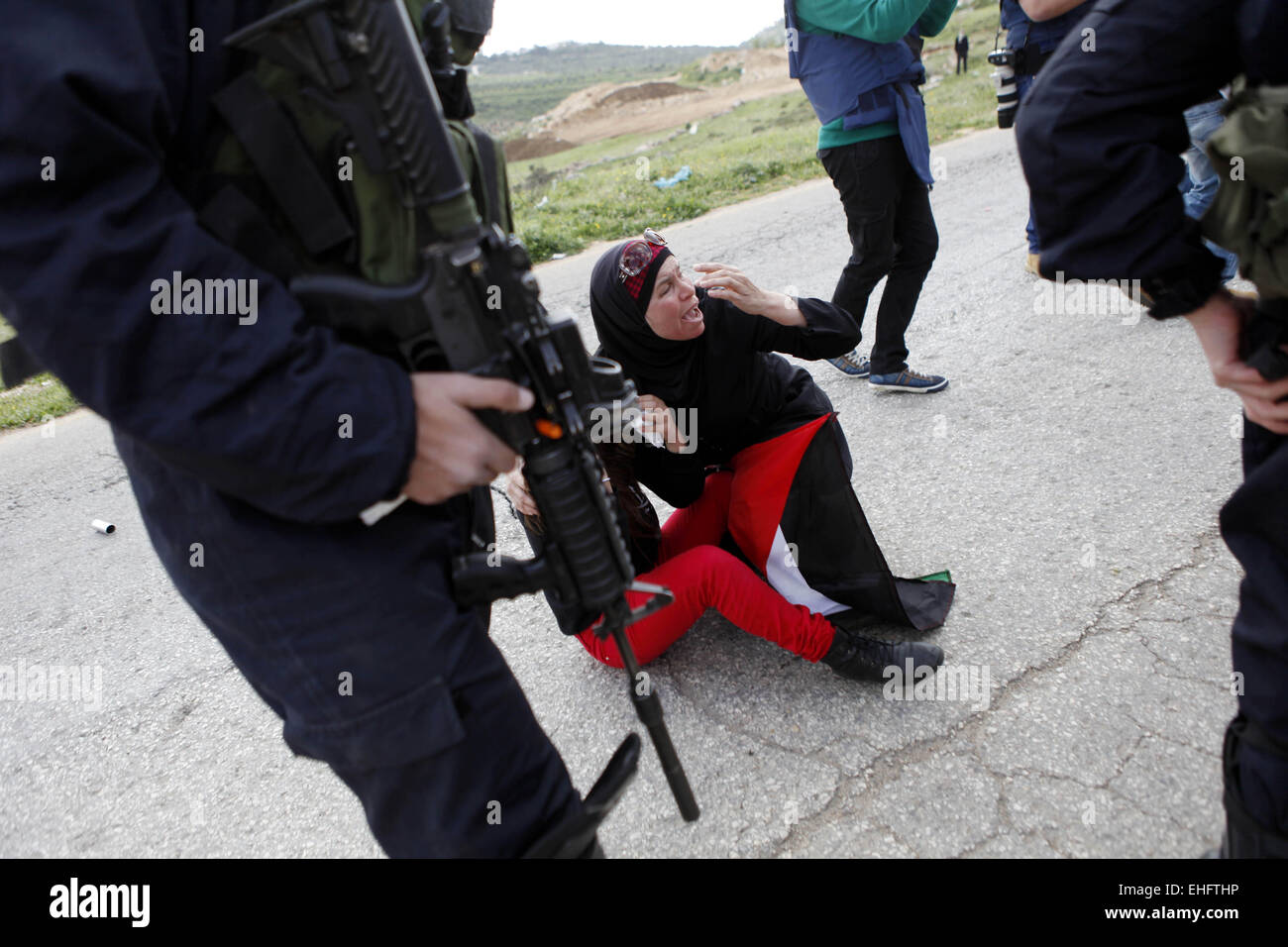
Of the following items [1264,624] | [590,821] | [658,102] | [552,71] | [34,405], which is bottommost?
[34,405]

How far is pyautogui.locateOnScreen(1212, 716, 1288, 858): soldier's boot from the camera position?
1249mm

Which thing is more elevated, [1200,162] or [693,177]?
[1200,162]

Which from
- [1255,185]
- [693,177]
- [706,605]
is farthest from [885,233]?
[693,177]

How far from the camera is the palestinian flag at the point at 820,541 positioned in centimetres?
243

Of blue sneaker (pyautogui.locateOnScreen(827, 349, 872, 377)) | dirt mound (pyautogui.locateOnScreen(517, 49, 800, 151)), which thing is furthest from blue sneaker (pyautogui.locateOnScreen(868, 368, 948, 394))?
dirt mound (pyautogui.locateOnScreen(517, 49, 800, 151))

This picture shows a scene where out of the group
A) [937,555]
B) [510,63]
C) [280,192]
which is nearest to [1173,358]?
[937,555]

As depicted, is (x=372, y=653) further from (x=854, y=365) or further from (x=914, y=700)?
(x=854, y=365)

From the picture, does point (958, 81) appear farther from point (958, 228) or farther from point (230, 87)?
point (230, 87)

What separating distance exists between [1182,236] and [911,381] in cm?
269

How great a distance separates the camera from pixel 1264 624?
4.00 ft

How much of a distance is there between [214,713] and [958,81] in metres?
19.9

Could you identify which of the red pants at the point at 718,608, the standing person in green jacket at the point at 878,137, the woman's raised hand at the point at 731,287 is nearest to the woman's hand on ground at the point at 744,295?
the woman's raised hand at the point at 731,287

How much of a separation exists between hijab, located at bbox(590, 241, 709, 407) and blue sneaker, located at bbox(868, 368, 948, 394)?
161 cm

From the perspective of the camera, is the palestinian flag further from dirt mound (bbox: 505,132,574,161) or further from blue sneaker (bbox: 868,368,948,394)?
dirt mound (bbox: 505,132,574,161)
